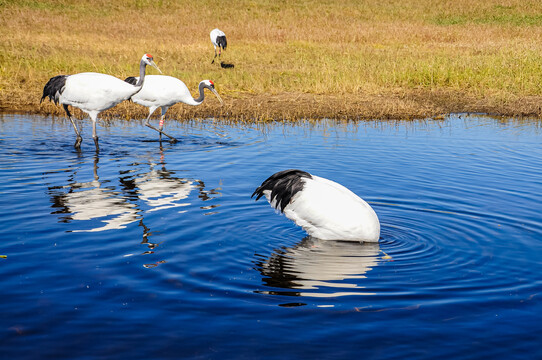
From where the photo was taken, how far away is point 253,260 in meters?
5.72

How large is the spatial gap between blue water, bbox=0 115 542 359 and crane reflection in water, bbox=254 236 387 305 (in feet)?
0.07

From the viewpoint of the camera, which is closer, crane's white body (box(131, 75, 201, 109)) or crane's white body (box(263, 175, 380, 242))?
→ crane's white body (box(263, 175, 380, 242))

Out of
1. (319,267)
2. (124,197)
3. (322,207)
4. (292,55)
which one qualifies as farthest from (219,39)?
(319,267)

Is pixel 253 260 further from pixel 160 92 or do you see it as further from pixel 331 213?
pixel 160 92

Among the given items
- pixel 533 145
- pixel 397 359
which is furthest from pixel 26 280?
pixel 533 145

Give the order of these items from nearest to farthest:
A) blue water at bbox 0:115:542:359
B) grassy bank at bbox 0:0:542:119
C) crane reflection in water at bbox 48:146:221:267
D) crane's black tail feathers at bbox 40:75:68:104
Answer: blue water at bbox 0:115:542:359 < crane reflection in water at bbox 48:146:221:267 < crane's black tail feathers at bbox 40:75:68:104 < grassy bank at bbox 0:0:542:119

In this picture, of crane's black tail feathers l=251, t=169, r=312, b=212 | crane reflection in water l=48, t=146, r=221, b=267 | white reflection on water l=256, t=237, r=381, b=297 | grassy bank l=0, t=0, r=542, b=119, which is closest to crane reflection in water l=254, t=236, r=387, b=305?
white reflection on water l=256, t=237, r=381, b=297

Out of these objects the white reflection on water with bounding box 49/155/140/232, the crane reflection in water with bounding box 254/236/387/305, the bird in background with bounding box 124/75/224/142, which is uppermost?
the bird in background with bounding box 124/75/224/142

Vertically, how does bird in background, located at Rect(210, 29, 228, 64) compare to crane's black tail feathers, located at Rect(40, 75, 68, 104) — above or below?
above

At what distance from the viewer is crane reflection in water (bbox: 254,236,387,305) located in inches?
199

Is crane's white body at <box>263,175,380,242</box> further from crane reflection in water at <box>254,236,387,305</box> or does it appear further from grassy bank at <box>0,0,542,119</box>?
grassy bank at <box>0,0,542,119</box>

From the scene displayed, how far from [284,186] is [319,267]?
4.02 ft

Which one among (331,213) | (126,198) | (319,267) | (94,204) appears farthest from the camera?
(126,198)

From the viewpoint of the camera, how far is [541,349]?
13.5ft
